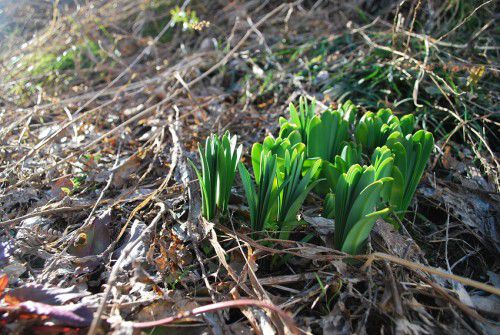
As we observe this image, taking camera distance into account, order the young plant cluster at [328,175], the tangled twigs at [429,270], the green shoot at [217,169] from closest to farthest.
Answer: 1. the tangled twigs at [429,270]
2. the young plant cluster at [328,175]
3. the green shoot at [217,169]

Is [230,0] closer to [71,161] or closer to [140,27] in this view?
[140,27]

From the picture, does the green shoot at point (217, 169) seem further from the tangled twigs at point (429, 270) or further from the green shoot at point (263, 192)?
the tangled twigs at point (429, 270)

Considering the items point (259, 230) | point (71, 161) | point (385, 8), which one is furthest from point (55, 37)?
point (259, 230)

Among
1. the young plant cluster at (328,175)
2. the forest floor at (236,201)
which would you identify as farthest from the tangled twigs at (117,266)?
the young plant cluster at (328,175)

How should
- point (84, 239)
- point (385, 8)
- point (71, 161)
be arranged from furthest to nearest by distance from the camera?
point (385, 8), point (71, 161), point (84, 239)

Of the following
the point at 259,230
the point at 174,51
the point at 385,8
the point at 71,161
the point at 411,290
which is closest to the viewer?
the point at 411,290

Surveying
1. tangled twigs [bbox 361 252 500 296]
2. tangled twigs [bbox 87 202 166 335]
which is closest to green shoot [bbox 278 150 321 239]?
tangled twigs [bbox 361 252 500 296]
